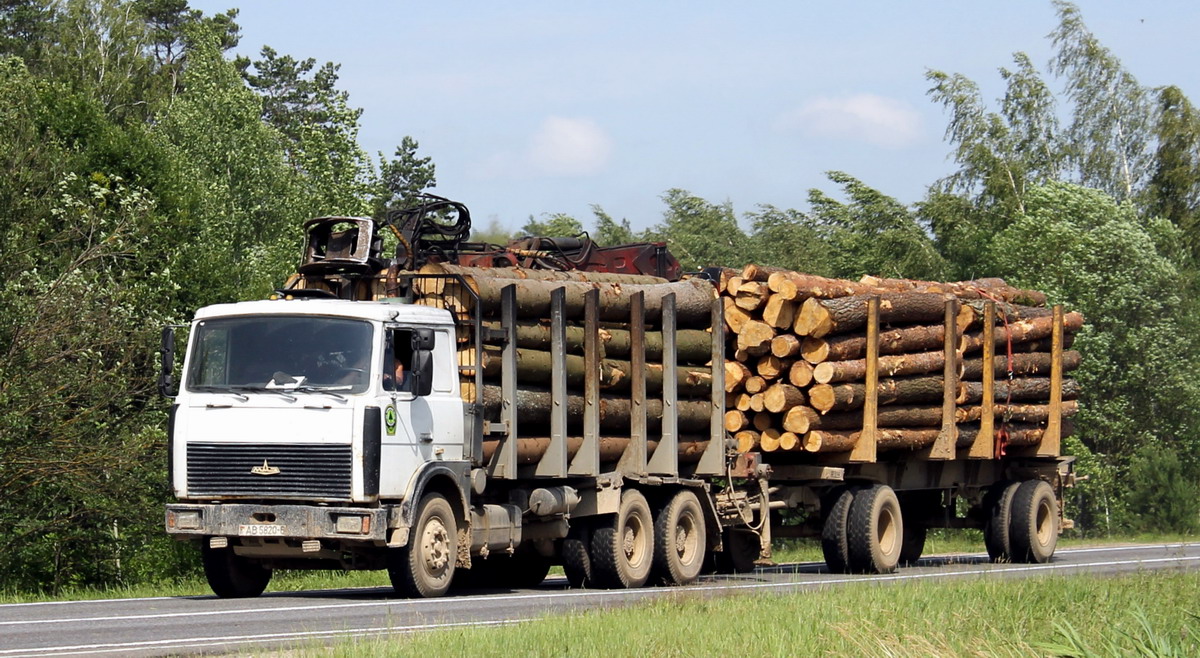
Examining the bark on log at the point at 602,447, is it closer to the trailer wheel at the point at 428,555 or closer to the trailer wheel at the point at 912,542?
the trailer wheel at the point at 428,555

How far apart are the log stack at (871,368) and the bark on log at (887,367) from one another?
0.02 meters

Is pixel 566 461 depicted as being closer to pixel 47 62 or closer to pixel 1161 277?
pixel 1161 277

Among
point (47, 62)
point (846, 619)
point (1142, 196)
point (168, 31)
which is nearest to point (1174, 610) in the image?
point (846, 619)

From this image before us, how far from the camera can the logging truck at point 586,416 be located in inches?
602

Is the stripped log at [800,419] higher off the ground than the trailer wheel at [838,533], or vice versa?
the stripped log at [800,419]

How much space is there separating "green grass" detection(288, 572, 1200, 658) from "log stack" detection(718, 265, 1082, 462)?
6.43 m

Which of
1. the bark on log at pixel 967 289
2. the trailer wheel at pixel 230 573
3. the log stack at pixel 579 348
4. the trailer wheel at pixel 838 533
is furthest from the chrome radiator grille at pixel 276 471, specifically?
the bark on log at pixel 967 289

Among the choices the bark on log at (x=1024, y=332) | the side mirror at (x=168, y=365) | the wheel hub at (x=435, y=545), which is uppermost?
the bark on log at (x=1024, y=332)

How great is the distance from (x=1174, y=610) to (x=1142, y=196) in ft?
168

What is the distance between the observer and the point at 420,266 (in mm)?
17469

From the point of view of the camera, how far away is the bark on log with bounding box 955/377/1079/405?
22578 millimetres

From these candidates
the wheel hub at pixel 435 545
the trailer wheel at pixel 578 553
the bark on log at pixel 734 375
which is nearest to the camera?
the wheel hub at pixel 435 545

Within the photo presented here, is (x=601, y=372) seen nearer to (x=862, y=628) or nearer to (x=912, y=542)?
(x=912, y=542)

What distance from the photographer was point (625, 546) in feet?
60.5
